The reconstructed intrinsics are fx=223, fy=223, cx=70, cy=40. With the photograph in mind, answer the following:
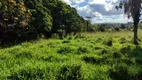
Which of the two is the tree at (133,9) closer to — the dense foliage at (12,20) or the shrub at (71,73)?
the dense foliage at (12,20)

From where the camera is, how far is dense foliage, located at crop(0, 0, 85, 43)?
50.3 ft

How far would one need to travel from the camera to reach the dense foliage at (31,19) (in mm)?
15344

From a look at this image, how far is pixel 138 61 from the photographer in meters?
9.35

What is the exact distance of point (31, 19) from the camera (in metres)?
18.8

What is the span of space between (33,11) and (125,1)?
786cm

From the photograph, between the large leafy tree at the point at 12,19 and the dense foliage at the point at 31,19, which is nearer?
the large leafy tree at the point at 12,19

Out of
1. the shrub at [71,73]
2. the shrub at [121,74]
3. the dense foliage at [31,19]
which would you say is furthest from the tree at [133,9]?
the shrub at [71,73]

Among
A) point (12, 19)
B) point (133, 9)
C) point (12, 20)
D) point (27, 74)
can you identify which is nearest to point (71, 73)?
point (27, 74)

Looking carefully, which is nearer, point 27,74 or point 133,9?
point 27,74

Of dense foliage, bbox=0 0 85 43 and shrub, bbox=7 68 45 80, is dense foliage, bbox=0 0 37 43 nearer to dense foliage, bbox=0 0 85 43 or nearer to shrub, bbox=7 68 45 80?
dense foliage, bbox=0 0 85 43

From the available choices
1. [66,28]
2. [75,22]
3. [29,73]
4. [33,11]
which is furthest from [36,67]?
[75,22]

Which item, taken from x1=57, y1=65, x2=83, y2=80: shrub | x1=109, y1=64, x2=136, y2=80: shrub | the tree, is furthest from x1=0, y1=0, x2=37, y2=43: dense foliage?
x1=109, y1=64, x2=136, y2=80: shrub

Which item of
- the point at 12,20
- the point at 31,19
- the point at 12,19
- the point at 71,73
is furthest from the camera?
the point at 31,19

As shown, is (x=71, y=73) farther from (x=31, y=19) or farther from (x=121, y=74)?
(x=31, y=19)
